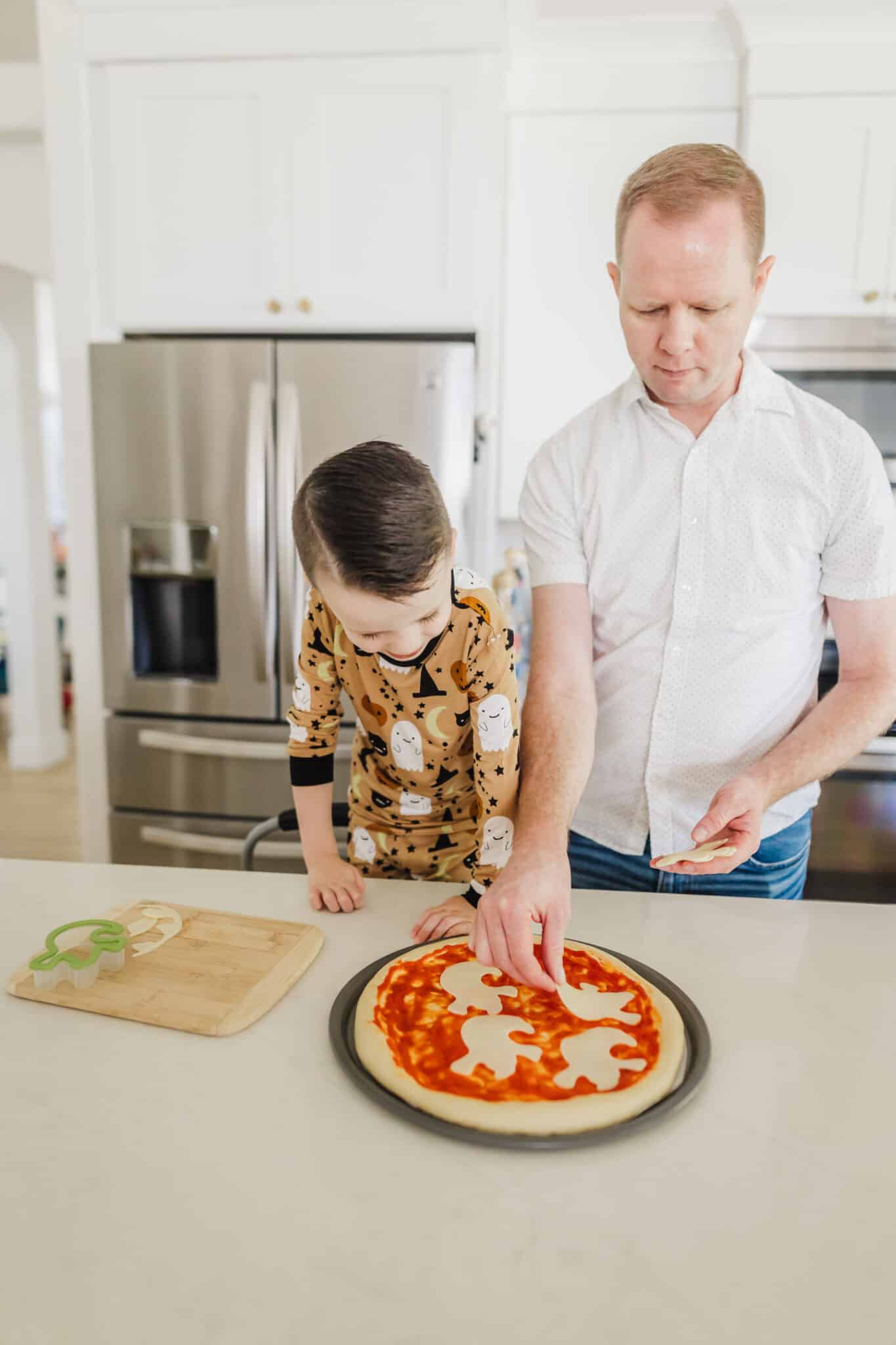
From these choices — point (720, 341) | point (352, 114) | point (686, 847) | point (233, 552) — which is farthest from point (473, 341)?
point (686, 847)

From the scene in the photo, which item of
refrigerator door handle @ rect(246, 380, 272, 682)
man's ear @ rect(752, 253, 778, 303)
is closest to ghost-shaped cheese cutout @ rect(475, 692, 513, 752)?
man's ear @ rect(752, 253, 778, 303)

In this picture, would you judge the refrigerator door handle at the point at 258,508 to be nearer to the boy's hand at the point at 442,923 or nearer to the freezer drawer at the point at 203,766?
the freezer drawer at the point at 203,766

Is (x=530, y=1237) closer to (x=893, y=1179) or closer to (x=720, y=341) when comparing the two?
(x=893, y=1179)

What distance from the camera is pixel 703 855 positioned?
1.00m

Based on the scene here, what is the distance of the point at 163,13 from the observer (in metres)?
2.47

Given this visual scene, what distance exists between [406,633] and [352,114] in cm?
197

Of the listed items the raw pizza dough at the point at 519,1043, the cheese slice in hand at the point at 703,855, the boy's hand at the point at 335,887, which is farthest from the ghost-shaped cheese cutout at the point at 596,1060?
Result: the boy's hand at the point at 335,887

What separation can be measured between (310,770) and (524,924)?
551 millimetres

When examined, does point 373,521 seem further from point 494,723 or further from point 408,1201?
point 408,1201

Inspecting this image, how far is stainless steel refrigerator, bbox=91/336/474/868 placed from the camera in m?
2.50

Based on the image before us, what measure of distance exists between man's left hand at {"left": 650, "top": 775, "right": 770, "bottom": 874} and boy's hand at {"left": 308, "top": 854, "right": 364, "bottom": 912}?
14.0 inches

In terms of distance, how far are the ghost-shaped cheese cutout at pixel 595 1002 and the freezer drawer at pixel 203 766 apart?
1710 mm

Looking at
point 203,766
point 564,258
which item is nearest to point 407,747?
point 203,766

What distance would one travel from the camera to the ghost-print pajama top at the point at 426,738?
1.26 m
